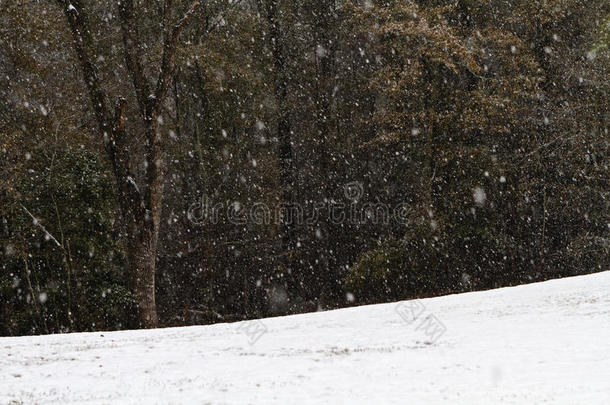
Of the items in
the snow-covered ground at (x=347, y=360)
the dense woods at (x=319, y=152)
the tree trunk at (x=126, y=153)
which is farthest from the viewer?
the dense woods at (x=319, y=152)

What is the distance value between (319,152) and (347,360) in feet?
51.2

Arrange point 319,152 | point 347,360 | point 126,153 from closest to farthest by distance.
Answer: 1. point 347,360
2. point 126,153
3. point 319,152

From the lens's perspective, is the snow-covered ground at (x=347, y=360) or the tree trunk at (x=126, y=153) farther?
the tree trunk at (x=126, y=153)

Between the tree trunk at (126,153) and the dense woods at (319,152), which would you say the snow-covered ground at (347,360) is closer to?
the tree trunk at (126,153)

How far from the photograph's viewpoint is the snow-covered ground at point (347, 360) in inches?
243

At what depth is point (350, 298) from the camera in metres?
19.9

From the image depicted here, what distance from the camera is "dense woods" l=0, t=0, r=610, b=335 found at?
15789mm

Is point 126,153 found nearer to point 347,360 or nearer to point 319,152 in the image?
point 347,360

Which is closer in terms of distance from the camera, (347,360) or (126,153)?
(347,360)

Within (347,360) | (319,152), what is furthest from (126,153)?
(319,152)

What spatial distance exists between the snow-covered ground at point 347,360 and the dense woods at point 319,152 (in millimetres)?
6481

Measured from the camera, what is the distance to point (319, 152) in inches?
904

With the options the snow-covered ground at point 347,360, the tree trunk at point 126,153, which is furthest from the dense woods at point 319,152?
the snow-covered ground at point 347,360

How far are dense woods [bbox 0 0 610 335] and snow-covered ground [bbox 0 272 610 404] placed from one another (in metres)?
6.48
